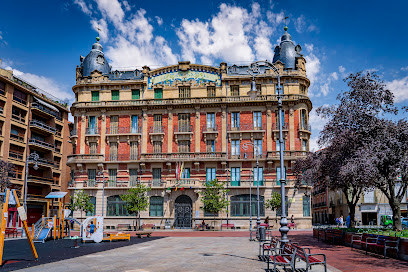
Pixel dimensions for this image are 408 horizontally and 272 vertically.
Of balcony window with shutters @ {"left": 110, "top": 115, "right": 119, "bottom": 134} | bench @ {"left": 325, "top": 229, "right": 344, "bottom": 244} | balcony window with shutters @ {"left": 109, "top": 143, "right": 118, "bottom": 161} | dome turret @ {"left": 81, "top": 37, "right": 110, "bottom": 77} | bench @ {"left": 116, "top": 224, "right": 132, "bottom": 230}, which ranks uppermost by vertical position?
dome turret @ {"left": 81, "top": 37, "right": 110, "bottom": 77}

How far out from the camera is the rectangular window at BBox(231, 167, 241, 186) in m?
48.4

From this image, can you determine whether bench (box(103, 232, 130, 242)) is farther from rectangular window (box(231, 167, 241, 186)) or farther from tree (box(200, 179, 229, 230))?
rectangular window (box(231, 167, 241, 186))

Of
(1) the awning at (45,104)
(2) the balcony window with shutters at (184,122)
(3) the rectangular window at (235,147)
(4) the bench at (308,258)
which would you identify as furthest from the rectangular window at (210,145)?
(4) the bench at (308,258)

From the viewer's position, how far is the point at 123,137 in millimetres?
50938

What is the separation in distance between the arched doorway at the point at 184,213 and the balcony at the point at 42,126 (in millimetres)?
25809

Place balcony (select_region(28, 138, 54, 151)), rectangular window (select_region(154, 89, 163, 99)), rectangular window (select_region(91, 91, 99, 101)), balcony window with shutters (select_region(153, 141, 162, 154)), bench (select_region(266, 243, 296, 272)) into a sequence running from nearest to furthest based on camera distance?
1. bench (select_region(266, 243, 296, 272))
2. balcony window with shutters (select_region(153, 141, 162, 154))
3. rectangular window (select_region(154, 89, 163, 99))
4. rectangular window (select_region(91, 91, 99, 101))
5. balcony (select_region(28, 138, 54, 151))

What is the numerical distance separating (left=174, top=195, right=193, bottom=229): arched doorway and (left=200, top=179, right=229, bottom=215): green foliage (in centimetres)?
265

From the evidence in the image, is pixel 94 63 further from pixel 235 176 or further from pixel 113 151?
pixel 235 176

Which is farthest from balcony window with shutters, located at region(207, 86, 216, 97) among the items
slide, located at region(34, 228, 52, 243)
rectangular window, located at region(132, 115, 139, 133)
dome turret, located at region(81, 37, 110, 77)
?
slide, located at region(34, 228, 52, 243)

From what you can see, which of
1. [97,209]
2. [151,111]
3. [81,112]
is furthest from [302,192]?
[81,112]

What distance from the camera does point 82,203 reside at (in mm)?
47250

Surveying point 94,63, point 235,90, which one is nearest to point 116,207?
point 94,63

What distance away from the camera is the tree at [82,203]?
4719cm

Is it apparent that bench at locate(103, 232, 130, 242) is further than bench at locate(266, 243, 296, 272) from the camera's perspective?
Yes
